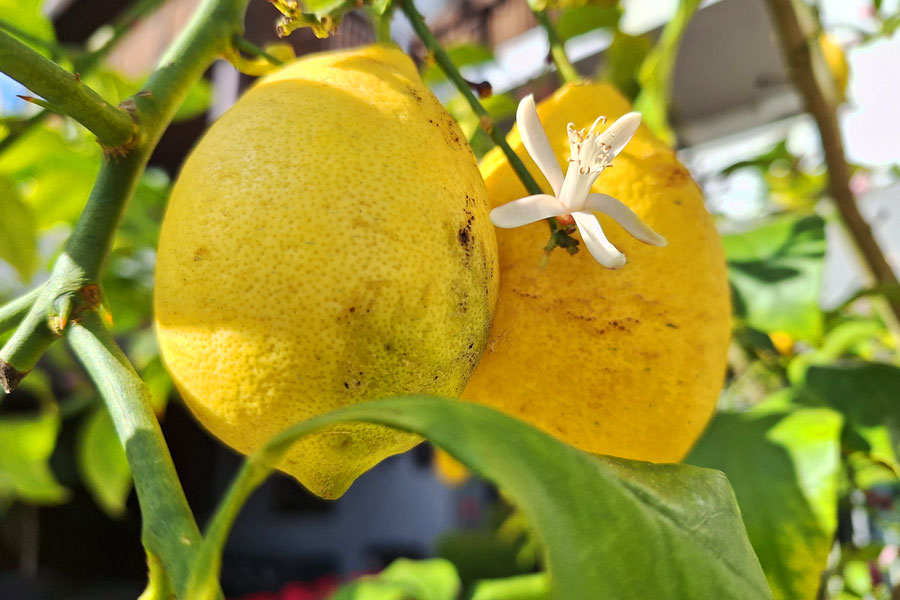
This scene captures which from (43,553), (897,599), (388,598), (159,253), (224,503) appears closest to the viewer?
(224,503)

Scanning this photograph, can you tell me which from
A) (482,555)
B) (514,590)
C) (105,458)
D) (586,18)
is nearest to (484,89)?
(586,18)

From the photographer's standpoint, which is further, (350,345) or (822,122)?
(822,122)

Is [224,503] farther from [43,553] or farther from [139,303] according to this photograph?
[43,553]

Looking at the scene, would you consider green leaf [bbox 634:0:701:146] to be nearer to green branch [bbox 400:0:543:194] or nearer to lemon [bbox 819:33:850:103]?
green branch [bbox 400:0:543:194]

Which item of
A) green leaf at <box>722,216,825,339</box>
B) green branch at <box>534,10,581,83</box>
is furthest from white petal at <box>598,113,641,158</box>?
green leaf at <box>722,216,825,339</box>

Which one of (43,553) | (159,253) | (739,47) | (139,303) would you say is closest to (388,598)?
(139,303)

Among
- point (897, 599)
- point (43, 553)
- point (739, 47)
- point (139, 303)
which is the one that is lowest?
point (43, 553)
